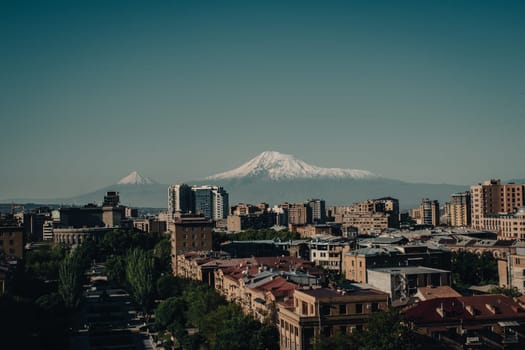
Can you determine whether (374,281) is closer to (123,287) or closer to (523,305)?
(523,305)

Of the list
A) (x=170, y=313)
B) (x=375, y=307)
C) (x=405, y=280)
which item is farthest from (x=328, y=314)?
(x=170, y=313)

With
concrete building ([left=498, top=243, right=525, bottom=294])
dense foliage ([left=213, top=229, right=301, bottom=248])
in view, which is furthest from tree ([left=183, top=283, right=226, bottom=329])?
dense foliage ([left=213, top=229, right=301, bottom=248])

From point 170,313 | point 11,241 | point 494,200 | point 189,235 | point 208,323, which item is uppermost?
point 494,200

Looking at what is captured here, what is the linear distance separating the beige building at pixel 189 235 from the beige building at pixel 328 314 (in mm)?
62043

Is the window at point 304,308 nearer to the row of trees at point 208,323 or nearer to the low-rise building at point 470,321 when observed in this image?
the row of trees at point 208,323

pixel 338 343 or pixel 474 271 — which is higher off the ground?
pixel 338 343

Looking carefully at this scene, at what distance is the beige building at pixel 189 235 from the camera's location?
11112 centimetres

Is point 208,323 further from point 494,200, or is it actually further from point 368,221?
point 368,221

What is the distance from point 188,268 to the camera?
95.2m

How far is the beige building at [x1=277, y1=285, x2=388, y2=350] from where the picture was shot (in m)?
48.0

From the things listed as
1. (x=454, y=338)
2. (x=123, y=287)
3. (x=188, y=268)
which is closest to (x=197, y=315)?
(x=454, y=338)

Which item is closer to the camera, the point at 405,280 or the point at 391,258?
the point at 405,280

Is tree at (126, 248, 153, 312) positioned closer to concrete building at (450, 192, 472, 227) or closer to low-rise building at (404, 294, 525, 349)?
low-rise building at (404, 294, 525, 349)

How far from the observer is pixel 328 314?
48.3 meters
